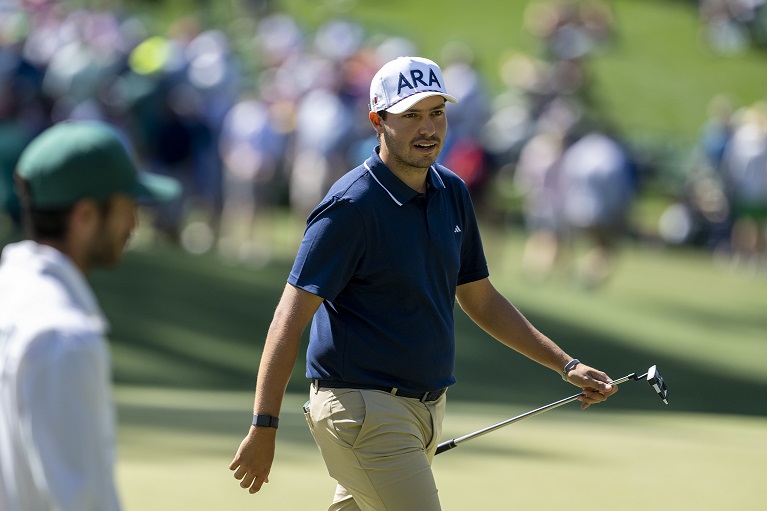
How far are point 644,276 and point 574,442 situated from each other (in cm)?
975

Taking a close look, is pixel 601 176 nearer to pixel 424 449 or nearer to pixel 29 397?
pixel 424 449

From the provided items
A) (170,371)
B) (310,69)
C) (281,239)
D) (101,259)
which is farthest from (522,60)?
(101,259)

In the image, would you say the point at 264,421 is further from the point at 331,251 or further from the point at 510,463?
the point at 510,463

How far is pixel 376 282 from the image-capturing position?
4566 millimetres

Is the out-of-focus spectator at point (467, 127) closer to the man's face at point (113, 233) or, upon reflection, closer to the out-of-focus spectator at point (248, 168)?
the out-of-focus spectator at point (248, 168)

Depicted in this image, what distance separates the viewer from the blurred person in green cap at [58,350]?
8.98ft

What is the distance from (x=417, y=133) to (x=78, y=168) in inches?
66.7

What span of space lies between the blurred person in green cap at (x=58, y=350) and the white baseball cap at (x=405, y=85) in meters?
1.63

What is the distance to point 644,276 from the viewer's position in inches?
730

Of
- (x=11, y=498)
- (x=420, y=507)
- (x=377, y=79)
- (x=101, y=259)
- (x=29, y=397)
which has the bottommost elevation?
(x=420, y=507)

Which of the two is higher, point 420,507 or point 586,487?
point 420,507

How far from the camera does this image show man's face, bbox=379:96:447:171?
461 cm

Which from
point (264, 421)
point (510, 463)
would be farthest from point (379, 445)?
point (510, 463)

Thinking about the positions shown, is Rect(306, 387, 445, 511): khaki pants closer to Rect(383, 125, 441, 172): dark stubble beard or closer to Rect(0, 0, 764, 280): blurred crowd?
Rect(383, 125, 441, 172): dark stubble beard
